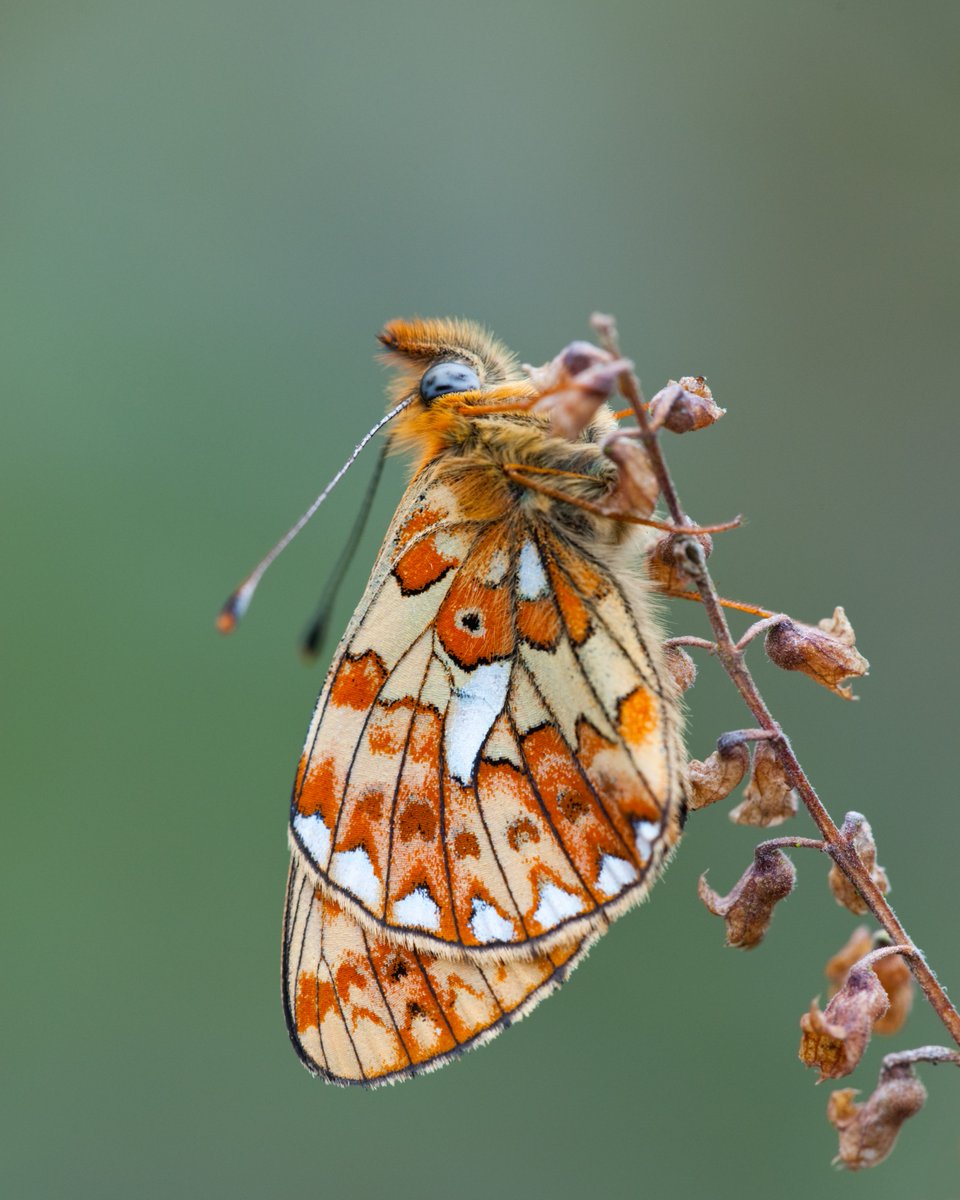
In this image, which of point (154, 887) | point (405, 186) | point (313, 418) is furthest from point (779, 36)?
point (154, 887)

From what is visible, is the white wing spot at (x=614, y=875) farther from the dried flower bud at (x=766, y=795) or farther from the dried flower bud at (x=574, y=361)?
the dried flower bud at (x=574, y=361)

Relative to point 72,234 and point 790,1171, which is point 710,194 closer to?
point 72,234

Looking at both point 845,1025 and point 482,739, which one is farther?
point 482,739

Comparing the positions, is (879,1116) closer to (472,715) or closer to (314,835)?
(472,715)

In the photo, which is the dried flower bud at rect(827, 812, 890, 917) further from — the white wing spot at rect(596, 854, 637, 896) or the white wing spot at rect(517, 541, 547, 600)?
the white wing spot at rect(517, 541, 547, 600)

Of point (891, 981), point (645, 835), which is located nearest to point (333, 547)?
point (645, 835)

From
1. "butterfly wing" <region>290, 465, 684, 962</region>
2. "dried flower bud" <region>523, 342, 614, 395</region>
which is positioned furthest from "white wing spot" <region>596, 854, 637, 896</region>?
"dried flower bud" <region>523, 342, 614, 395</region>
